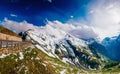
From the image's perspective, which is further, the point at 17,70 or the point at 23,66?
the point at 23,66

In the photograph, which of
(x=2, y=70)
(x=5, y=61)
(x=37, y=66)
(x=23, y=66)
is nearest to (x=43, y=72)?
(x=37, y=66)

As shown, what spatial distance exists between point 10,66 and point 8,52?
26.6 meters

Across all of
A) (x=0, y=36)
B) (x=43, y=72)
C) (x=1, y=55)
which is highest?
(x=0, y=36)

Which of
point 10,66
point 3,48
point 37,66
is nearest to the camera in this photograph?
point 10,66

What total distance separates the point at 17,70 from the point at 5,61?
11.0 metres

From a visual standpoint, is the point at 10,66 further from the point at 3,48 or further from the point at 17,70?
the point at 3,48

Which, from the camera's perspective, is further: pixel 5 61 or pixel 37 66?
pixel 37 66

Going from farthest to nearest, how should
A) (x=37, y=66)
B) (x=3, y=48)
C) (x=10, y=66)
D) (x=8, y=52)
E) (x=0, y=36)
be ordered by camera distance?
(x=0, y=36) < (x=37, y=66) < (x=8, y=52) < (x=3, y=48) < (x=10, y=66)

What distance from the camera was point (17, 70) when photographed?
148 m

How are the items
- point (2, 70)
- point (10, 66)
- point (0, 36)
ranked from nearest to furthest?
point (2, 70), point (10, 66), point (0, 36)

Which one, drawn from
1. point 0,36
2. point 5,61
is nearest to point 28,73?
point 5,61

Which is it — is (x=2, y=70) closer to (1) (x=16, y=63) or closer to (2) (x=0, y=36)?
(1) (x=16, y=63)

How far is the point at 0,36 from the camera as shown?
19400cm

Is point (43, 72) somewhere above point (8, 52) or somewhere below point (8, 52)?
below
